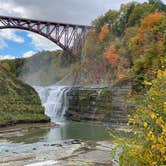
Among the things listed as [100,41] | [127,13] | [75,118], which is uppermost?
[127,13]

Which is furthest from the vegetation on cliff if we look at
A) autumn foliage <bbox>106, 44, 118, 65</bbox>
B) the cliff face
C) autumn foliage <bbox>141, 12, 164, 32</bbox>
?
the cliff face

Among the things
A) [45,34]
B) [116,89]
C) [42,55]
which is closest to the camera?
[116,89]

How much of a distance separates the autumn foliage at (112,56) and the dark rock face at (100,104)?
8084 millimetres

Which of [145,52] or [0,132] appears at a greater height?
[145,52]

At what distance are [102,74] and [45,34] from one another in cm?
1053

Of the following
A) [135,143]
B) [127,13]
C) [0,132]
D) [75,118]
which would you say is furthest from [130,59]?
[135,143]

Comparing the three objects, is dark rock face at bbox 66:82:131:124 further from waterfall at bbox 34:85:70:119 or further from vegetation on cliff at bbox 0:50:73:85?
vegetation on cliff at bbox 0:50:73:85

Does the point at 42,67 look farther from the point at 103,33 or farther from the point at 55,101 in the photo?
the point at 55,101

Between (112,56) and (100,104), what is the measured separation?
1280cm

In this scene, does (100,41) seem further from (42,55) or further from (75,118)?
(42,55)

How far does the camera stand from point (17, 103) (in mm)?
31109

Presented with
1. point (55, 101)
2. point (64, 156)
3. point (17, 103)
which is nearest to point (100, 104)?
point (55, 101)

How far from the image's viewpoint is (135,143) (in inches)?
235

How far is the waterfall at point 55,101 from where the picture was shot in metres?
41.2
